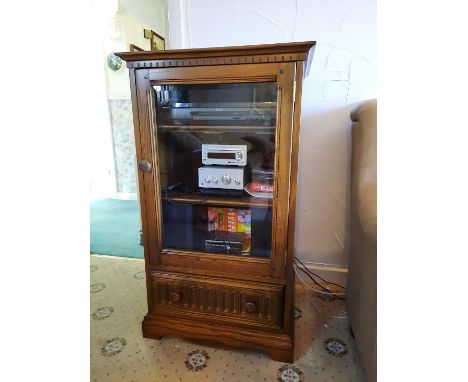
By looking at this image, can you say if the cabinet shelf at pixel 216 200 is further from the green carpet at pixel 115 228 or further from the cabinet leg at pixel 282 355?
the green carpet at pixel 115 228

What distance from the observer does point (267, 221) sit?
1012 mm

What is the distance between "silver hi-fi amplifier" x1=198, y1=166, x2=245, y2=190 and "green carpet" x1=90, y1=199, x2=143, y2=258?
1.08m

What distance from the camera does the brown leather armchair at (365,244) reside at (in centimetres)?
79

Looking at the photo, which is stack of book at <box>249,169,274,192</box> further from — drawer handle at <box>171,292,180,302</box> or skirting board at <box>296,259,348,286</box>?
skirting board at <box>296,259,348,286</box>

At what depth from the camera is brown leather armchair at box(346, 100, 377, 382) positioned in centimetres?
79

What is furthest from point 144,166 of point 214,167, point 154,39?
point 154,39

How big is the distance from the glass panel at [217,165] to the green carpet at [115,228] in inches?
38.0

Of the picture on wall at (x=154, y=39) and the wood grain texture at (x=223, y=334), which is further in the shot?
the picture on wall at (x=154, y=39)

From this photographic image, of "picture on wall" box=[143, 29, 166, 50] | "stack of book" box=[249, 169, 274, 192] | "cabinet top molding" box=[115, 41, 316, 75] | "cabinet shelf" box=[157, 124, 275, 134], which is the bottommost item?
"stack of book" box=[249, 169, 274, 192]

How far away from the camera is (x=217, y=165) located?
1.05m

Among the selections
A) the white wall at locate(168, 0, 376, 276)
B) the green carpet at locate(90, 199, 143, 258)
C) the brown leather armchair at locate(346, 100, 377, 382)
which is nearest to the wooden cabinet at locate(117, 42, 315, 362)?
the brown leather armchair at locate(346, 100, 377, 382)

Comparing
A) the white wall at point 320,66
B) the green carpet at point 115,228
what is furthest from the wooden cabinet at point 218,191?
the green carpet at point 115,228
